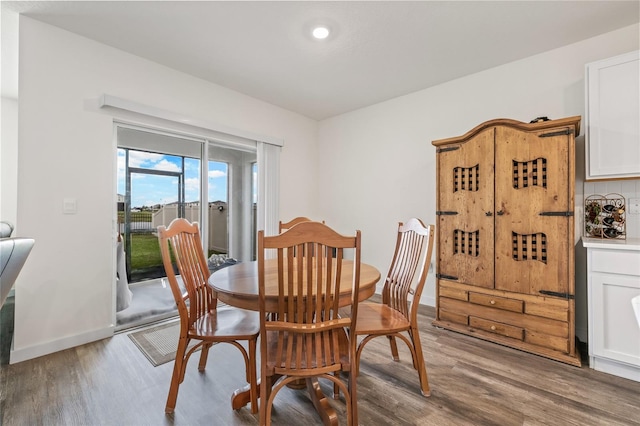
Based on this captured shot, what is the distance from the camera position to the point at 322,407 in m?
1.52

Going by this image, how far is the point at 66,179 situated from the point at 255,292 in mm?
2095

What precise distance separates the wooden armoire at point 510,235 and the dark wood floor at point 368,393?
0.27m

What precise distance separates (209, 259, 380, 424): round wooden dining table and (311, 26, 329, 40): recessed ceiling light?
1.91m

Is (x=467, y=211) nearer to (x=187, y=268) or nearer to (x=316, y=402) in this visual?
(x=316, y=402)

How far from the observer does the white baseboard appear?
2.10m

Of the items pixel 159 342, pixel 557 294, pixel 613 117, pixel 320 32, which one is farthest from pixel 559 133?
pixel 159 342

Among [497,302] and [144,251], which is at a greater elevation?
[144,251]

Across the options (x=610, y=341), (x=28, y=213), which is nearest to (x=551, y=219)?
(x=610, y=341)

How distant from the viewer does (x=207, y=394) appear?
1.75m

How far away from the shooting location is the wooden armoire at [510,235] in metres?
2.14

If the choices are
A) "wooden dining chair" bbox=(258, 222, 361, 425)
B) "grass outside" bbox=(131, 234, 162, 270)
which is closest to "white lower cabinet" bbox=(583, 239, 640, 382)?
"wooden dining chair" bbox=(258, 222, 361, 425)

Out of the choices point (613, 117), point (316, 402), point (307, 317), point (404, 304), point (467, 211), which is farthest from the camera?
point (467, 211)

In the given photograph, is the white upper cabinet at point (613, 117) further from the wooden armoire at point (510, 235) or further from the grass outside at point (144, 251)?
the grass outside at point (144, 251)

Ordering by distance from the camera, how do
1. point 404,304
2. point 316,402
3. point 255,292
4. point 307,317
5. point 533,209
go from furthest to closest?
point 533,209, point 404,304, point 316,402, point 255,292, point 307,317
